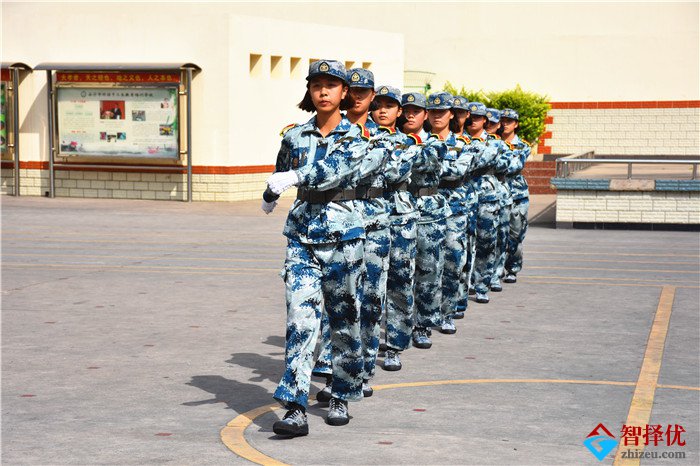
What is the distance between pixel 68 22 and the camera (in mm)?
27891

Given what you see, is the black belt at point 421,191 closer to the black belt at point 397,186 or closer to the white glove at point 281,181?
the black belt at point 397,186

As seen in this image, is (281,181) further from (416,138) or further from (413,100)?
(413,100)

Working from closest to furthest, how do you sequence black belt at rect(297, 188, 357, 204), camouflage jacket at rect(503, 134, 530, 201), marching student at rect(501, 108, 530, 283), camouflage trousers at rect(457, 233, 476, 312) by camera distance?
black belt at rect(297, 188, 357, 204), camouflage trousers at rect(457, 233, 476, 312), camouflage jacket at rect(503, 134, 530, 201), marching student at rect(501, 108, 530, 283)

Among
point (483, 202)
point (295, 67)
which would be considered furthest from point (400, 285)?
point (295, 67)

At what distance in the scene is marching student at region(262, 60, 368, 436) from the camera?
6.95 metres

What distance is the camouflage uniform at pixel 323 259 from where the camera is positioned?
6.96m

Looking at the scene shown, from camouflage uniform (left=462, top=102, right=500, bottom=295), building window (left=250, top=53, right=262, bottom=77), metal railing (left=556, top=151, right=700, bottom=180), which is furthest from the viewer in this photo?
building window (left=250, top=53, right=262, bottom=77)

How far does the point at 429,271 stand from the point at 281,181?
3.33m

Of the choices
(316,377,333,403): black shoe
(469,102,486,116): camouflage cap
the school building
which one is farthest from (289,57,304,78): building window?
(316,377,333,403): black shoe

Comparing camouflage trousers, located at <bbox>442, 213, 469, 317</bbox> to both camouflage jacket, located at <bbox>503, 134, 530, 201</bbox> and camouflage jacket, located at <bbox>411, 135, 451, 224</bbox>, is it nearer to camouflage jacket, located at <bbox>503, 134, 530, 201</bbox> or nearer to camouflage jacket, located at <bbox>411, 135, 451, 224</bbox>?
camouflage jacket, located at <bbox>411, 135, 451, 224</bbox>

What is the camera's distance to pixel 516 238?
14.0 m

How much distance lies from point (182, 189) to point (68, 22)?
186 inches

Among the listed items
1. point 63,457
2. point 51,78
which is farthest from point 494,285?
point 51,78

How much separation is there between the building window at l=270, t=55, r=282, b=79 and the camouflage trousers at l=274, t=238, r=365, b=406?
72.2ft
